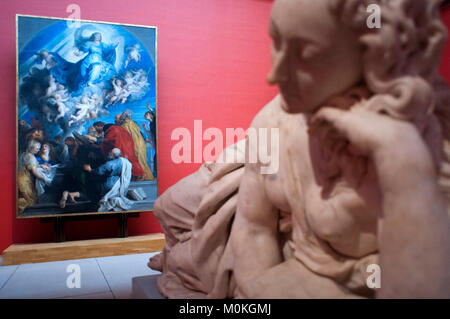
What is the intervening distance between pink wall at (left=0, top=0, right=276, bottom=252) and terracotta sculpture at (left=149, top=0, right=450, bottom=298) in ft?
12.4

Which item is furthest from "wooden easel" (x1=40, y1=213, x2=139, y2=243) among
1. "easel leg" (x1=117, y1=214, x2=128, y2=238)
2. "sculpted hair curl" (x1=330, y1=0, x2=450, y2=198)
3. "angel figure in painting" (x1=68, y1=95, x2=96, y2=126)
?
"sculpted hair curl" (x1=330, y1=0, x2=450, y2=198)

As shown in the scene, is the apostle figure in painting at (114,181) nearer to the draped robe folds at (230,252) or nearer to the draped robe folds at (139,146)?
the draped robe folds at (139,146)

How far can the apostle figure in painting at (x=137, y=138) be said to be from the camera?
4.73m

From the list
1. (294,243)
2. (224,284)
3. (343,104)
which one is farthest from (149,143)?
(343,104)

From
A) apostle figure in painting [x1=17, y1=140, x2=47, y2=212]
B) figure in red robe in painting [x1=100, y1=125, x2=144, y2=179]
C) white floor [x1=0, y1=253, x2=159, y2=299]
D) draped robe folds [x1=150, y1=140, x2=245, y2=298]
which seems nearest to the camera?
draped robe folds [x1=150, y1=140, x2=245, y2=298]

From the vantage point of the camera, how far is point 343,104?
1.03m

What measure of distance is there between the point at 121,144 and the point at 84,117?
503 mm

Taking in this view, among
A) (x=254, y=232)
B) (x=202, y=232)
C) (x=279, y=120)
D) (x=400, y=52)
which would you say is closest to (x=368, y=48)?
(x=400, y=52)

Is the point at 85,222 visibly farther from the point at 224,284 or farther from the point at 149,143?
the point at 224,284

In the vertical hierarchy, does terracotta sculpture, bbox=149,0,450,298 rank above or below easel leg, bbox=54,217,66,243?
above

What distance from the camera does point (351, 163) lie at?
107 cm

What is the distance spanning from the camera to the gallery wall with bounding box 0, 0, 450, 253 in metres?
4.57

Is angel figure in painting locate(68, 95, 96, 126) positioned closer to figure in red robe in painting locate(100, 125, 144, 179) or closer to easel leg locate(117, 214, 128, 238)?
figure in red robe in painting locate(100, 125, 144, 179)

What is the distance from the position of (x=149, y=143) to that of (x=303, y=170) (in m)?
3.78
